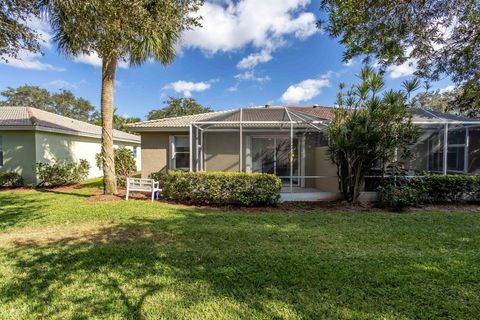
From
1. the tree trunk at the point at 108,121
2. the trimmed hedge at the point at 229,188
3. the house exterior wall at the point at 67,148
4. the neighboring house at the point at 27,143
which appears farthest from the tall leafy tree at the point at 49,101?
the trimmed hedge at the point at 229,188

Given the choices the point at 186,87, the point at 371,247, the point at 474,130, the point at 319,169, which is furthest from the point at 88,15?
the point at 186,87

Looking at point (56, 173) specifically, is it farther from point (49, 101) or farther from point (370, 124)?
point (49, 101)

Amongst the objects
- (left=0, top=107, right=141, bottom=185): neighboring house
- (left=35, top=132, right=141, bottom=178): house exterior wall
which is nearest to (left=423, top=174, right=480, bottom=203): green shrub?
(left=0, top=107, right=141, bottom=185): neighboring house

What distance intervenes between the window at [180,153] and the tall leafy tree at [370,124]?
6.98 meters

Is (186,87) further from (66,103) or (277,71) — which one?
(66,103)

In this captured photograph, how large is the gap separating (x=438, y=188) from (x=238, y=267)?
829 cm

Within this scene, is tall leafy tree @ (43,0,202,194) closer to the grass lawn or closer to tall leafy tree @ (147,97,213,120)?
the grass lawn

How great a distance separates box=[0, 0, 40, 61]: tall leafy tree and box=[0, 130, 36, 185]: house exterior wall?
329 inches

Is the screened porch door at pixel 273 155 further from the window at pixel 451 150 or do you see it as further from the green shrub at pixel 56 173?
the green shrub at pixel 56 173

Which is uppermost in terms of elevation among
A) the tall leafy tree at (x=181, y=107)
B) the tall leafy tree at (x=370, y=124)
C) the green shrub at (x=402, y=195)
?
the tall leafy tree at (x=181, y=107)

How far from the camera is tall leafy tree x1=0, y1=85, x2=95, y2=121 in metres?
40.9

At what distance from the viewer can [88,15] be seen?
517cm

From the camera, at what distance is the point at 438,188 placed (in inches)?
327

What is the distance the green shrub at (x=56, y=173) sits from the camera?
12078 mm
